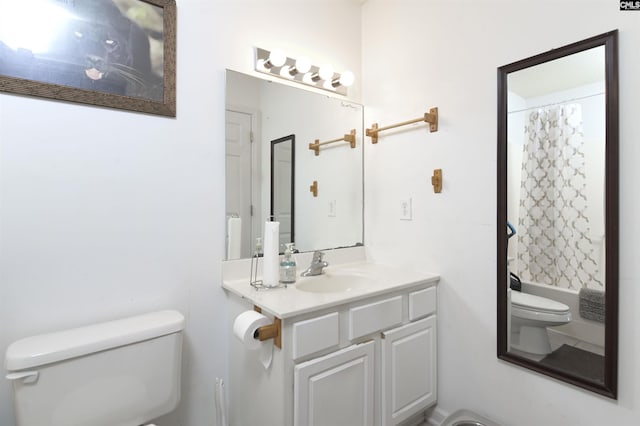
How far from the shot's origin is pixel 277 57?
166 centimetres

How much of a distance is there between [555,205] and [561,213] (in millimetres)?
38

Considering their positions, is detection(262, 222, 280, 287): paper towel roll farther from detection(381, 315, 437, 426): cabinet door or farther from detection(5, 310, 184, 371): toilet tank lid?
detection(381, 315, 437, 426): cabinet door

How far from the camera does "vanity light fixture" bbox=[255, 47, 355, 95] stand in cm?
167

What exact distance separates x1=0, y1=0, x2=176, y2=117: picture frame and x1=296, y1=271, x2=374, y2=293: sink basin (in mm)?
1030

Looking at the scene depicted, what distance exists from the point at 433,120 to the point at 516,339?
3.62 feet

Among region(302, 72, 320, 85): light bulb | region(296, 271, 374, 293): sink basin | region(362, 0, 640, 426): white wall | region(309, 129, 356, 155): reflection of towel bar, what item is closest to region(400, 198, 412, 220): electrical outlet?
region(362, 0, 640, 426): white wall

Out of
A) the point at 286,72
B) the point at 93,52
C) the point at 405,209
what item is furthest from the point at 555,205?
the point at 93,52

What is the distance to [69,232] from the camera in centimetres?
120

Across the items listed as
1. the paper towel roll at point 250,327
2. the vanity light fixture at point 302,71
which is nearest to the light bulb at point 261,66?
the vanity light fixture at point 302,71

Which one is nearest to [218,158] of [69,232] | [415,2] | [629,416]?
[69,232]

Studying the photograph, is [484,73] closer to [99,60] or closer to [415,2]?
[415,2]

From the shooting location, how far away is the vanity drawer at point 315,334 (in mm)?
1166

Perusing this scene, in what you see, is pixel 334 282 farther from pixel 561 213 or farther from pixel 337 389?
pixel 561 213

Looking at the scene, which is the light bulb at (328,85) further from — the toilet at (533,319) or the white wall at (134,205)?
the toilet at (533,319)
